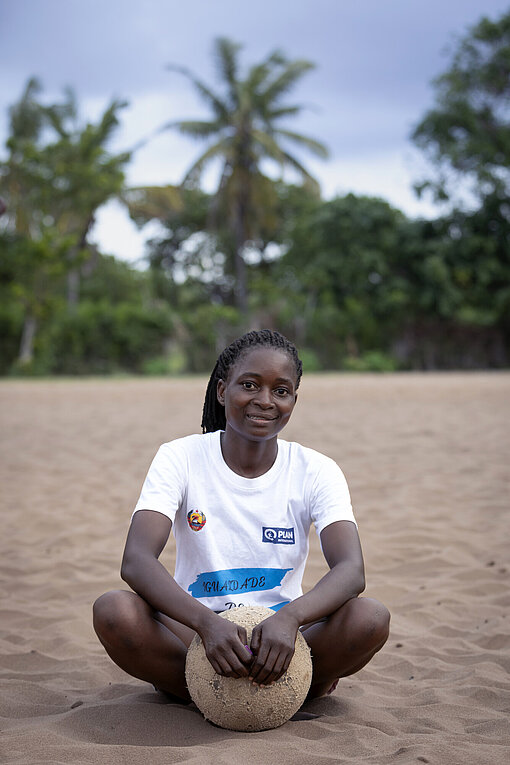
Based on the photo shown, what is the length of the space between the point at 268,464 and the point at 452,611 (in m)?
1.73

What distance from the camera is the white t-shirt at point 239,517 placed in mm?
2631

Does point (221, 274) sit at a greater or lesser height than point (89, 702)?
greater

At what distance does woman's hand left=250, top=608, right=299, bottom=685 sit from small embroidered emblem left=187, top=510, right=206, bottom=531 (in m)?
0.44

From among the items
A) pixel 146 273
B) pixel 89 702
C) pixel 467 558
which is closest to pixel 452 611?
pixel 467 558

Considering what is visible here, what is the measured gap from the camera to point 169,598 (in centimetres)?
242

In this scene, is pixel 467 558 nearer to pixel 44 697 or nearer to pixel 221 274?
pixel 44 697

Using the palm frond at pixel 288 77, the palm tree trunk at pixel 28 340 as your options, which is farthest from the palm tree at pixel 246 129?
the palm tree trunk at pixel 28 340

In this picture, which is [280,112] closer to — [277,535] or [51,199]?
[51,199]

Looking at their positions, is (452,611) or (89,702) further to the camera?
(452,611)

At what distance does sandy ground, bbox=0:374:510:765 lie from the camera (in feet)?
7.72

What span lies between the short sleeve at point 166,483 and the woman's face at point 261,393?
0.23 meters

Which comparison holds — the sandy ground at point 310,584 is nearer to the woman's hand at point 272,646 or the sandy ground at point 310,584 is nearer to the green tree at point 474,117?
the woman's hand at point 272,646

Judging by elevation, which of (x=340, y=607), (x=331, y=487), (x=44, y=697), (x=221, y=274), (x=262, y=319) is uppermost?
(x=221, y=274)

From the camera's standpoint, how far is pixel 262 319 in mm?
29641
